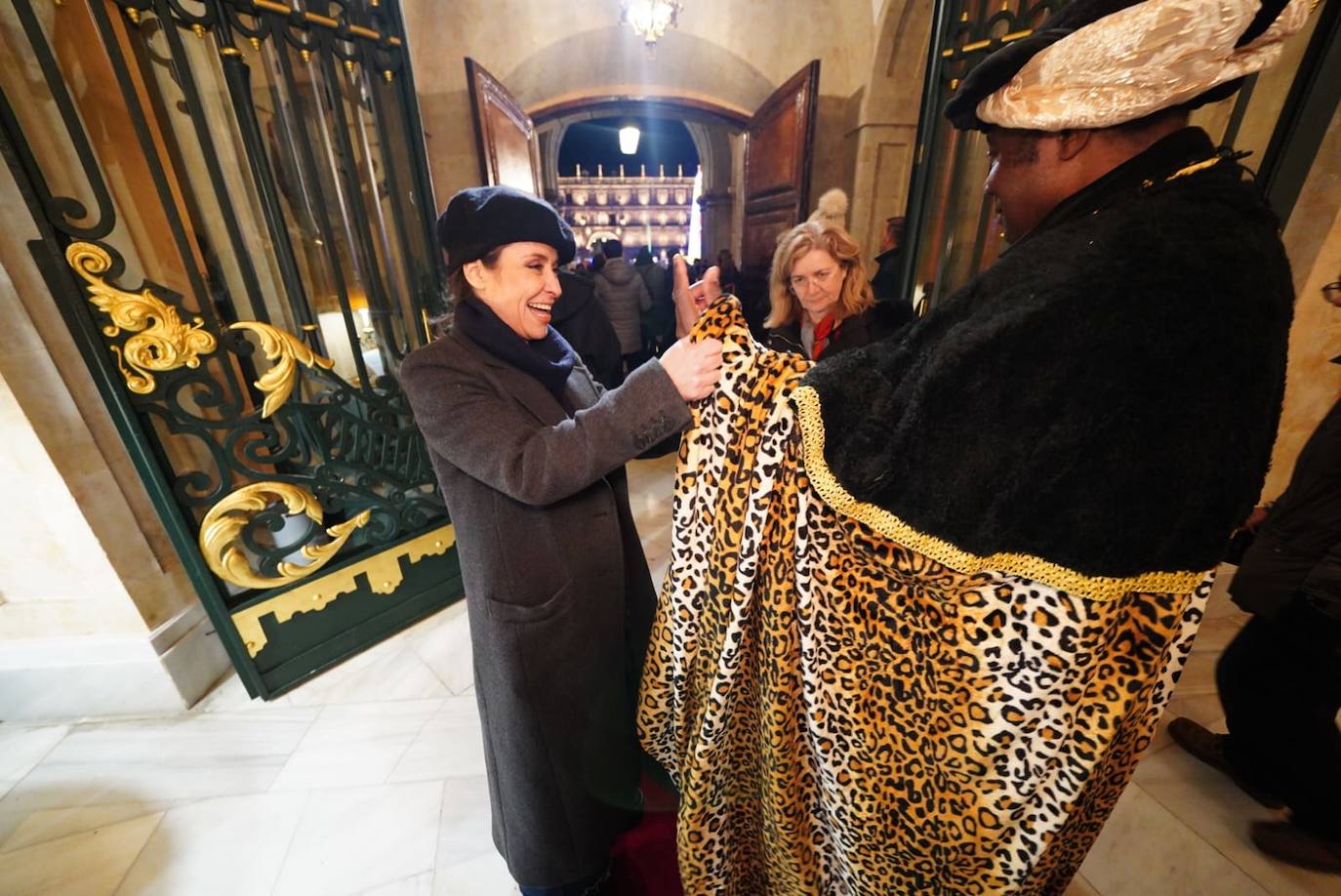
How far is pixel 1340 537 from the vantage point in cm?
111

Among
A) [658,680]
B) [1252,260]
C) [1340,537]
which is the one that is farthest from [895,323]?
[658,680]

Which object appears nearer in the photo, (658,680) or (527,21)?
(658,680)

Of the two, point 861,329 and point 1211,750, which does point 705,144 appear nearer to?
point 861,329

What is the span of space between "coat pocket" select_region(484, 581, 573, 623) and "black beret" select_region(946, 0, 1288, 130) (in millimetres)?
1035

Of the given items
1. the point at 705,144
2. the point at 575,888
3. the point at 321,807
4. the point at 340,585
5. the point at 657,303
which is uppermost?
the point at 705,144

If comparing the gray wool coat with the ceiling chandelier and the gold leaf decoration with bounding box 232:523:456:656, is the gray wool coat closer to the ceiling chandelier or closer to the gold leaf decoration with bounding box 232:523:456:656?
the gold leaf decoration with bounding box 232:523:456:656

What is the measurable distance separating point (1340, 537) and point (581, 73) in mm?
6146

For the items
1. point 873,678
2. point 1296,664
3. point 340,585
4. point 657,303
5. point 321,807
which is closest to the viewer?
point 873,678

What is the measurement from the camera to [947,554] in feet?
2.03

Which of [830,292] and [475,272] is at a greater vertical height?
[475,272]

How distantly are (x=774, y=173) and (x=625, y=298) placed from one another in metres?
1.89

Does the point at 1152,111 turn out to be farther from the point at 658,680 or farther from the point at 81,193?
the point at 81,193

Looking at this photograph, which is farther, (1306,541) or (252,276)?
(252,276)

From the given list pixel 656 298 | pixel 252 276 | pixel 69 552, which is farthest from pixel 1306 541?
pixel 656 298
